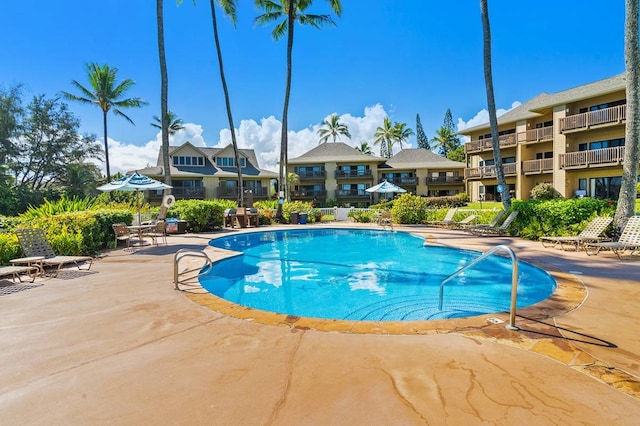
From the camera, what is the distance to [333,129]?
52.8 meters

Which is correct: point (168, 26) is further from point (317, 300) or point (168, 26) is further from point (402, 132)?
point (402, 132)

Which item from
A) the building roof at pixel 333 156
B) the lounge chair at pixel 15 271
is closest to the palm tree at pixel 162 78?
the lounge chair at pixel 15 271

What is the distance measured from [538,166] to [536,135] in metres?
2.64

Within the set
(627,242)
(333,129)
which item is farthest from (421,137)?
(627,242)

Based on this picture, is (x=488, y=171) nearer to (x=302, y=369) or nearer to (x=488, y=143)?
(x=488, y=143)

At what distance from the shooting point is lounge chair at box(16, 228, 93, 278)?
7.40 metres

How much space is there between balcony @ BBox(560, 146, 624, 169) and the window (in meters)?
33.2

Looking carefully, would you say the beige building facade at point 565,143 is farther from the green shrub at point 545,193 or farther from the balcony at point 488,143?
the green shrub at point 545,193

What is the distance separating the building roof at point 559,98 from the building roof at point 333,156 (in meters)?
12.1

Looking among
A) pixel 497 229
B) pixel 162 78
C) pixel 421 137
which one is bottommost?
pixel 497 229

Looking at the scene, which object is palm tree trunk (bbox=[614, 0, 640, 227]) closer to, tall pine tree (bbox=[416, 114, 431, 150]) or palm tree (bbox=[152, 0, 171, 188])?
palm tree (bbox=[152, 0, 171, 188])

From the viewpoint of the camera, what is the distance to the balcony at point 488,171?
96.1 feet

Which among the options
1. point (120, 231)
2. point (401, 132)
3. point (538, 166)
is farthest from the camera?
point (401, 132)

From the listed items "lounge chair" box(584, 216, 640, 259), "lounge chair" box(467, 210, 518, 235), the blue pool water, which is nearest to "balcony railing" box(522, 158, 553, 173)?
"lounge chair" box(467, 210, 518, 235)
